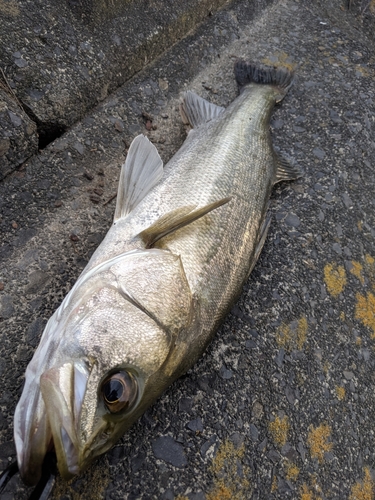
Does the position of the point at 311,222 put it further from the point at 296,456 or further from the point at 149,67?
the point at 149,67

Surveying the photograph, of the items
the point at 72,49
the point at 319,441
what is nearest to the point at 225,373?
the point at 319,441

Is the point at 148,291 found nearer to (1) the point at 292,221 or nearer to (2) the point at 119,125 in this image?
(1) the point at 292,221

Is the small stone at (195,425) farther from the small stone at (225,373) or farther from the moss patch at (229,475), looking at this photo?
the small stone at (225,373)

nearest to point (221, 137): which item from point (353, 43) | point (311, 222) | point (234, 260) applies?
point (311, 222)

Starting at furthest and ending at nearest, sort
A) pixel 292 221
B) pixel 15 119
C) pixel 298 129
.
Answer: pixel 298 129 → pixel 292 221 → pixel 15 119

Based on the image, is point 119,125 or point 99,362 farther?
point 119,125

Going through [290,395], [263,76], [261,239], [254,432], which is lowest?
[290,395]

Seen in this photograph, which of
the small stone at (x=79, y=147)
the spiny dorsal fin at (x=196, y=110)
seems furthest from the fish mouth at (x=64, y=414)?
the spiny dorsal fin at (x=196, y=110)
